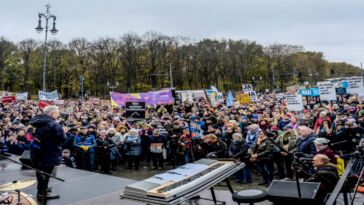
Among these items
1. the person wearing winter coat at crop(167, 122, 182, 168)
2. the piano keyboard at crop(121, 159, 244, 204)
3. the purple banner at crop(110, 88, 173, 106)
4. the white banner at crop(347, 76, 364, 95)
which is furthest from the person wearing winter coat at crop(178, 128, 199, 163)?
the white banner at crop(347, 76, 364, 95)

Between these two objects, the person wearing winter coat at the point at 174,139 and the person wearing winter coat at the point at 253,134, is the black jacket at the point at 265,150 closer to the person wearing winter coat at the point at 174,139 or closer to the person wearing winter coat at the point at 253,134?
the person wearing winter coat at the point at 253,134

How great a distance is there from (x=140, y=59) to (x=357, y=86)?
49207 mm

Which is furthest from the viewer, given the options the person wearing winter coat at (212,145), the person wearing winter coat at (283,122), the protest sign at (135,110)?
the protest sign at (135,110)

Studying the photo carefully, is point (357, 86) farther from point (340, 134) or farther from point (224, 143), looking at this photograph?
point (224, 143)

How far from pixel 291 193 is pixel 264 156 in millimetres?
4562

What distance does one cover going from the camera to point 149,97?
17734mm

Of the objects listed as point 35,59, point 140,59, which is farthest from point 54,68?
point 140,59

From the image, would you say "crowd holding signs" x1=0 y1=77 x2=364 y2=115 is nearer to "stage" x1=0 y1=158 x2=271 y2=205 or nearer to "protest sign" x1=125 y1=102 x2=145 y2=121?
"protest sign" x1=125 y1=102 x2=145 y2=121

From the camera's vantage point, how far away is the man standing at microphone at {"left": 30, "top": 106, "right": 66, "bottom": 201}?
457cm

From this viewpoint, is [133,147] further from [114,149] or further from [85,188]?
[85,188]

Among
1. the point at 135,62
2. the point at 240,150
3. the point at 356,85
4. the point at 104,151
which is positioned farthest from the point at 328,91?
the point at 135,62

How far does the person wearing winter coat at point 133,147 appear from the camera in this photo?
34.1 ft

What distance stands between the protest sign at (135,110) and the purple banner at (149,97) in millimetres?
4258

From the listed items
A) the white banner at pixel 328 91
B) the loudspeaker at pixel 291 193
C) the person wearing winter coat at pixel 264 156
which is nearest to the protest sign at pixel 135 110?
the person wearing winter coat at pixel 264 156
